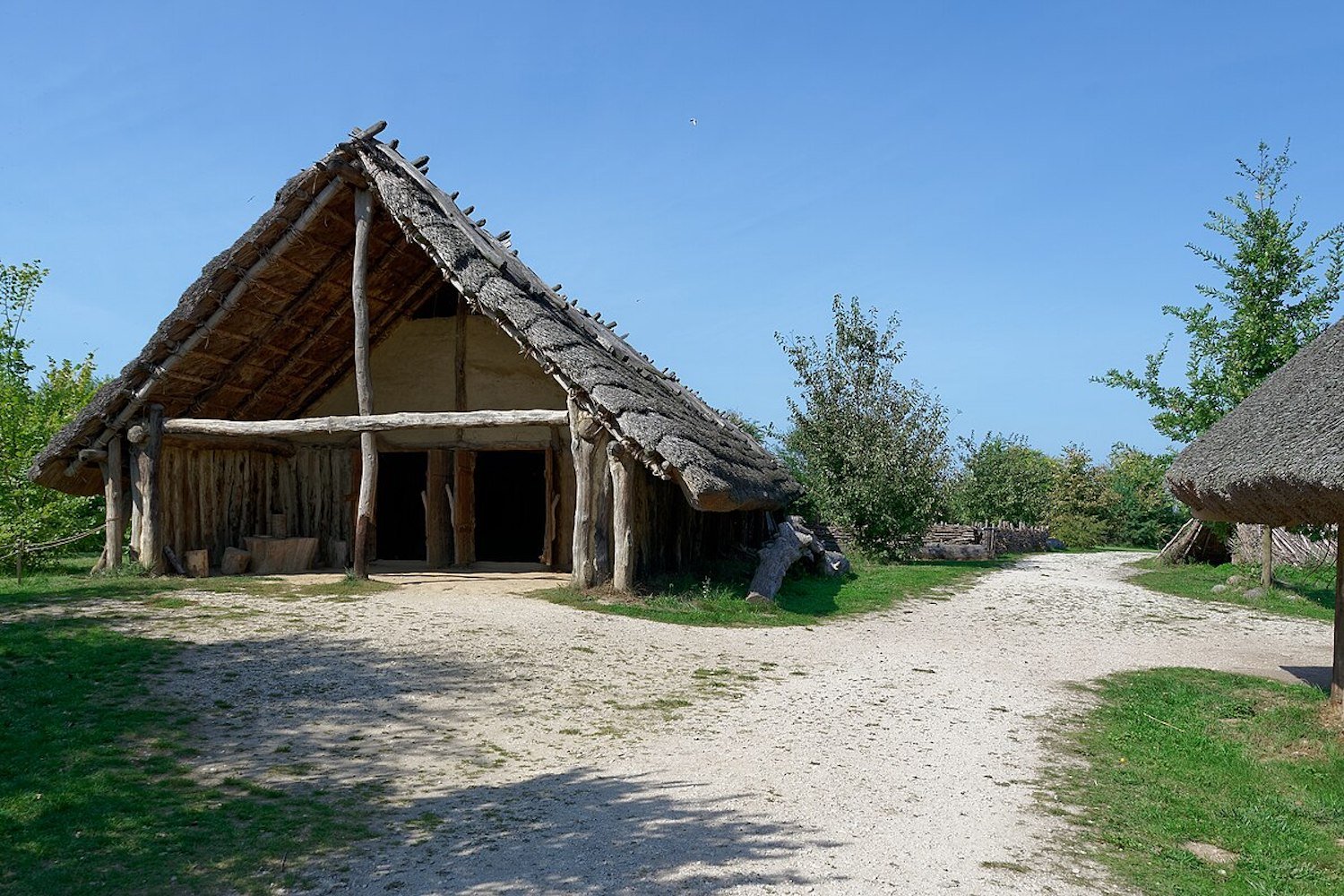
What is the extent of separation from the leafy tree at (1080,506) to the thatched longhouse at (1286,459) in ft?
85.4

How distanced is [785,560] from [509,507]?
19.6 feet

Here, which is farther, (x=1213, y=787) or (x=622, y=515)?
(x=622, y=515)

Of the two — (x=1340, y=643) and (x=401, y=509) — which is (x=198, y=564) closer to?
(x=401, y=509)

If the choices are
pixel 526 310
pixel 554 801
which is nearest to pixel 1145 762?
pixel 554 801

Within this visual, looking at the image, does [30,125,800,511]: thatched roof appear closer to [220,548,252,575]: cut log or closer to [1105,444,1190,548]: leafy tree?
[220,548,252,575]: cut log

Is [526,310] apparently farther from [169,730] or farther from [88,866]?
[88,866]

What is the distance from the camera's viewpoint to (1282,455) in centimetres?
613

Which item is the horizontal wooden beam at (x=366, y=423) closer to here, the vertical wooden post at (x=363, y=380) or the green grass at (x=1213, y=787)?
the vertical wooden post at (x=363, y=380)

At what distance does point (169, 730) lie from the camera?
573 cm

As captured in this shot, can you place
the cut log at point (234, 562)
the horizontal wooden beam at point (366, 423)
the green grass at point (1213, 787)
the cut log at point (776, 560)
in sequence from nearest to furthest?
1. the green grass at point (1213, 787)
2. the horizontal wooden beam at point (366, 423)
3. the cut log at point (776, 560)
4. the cut log at point (234, 562)

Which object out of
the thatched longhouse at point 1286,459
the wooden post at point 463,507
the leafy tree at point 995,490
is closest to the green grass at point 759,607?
the wooden post at point 463,507

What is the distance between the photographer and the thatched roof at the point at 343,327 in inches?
422

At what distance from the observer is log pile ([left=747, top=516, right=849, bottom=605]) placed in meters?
12.6

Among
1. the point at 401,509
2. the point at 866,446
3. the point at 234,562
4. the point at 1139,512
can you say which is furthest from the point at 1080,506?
the point at 234,562
